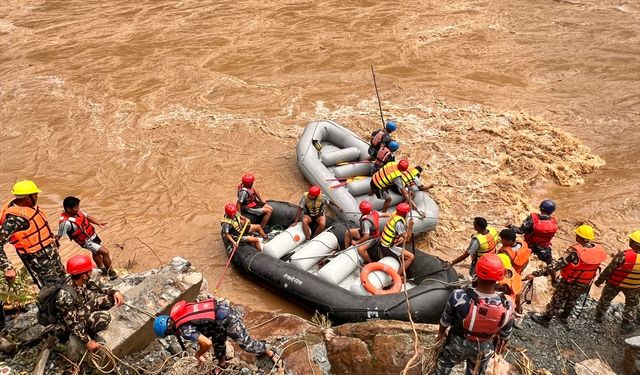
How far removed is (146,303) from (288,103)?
25.5 ft

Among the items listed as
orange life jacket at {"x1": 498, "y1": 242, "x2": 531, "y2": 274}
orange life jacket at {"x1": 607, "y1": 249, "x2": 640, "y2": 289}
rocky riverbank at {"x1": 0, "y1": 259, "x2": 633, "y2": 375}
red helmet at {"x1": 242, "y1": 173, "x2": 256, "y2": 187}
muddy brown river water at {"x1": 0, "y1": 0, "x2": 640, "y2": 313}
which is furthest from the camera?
muddy brown river water at {"x1": 0, "y1": 0, "x2": 640, "y2": 313}

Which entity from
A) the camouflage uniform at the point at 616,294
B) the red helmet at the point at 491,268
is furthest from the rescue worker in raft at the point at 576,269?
the red helmet at the point at 491,268

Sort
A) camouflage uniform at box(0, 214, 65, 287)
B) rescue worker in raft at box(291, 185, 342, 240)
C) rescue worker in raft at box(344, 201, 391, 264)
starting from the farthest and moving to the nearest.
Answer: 1. rescue worker in raft at box(291, 185, 342, 240)
2. rescue worker in raft at box(344, 201, 391, 264)
3. camouflage uniform at box(0, 214, 65, 287)

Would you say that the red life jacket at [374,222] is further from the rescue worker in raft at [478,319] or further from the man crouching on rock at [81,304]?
the man crouching on rock at [81,304]

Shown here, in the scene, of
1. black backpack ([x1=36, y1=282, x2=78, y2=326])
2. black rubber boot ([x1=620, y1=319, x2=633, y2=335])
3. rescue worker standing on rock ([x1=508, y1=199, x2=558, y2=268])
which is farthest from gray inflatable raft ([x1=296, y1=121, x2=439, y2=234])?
black backpack ([x1=36, y1=282, x2=78, y2=326])

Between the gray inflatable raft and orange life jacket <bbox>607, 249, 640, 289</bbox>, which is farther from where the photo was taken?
the gray inflatable raft

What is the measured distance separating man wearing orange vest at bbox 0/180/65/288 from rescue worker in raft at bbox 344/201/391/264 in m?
3.46

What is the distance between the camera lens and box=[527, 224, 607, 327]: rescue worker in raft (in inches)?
194

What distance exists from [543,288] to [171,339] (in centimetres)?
478

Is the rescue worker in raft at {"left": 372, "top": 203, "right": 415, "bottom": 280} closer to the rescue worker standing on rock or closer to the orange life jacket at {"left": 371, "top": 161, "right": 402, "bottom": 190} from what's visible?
the orange life jacket at {"left": 371, "top": 161, "right": 402, "bottom": 190}

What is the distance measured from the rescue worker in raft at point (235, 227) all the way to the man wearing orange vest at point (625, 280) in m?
4.11

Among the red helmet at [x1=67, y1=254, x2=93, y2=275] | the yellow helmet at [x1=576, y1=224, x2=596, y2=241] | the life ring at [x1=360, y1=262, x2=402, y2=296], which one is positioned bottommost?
the life ring at [x1=360, y1=262, x2=402, y2=296]

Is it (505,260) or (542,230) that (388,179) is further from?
(505,260)

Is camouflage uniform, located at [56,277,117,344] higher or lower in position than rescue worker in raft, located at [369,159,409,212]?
higher
